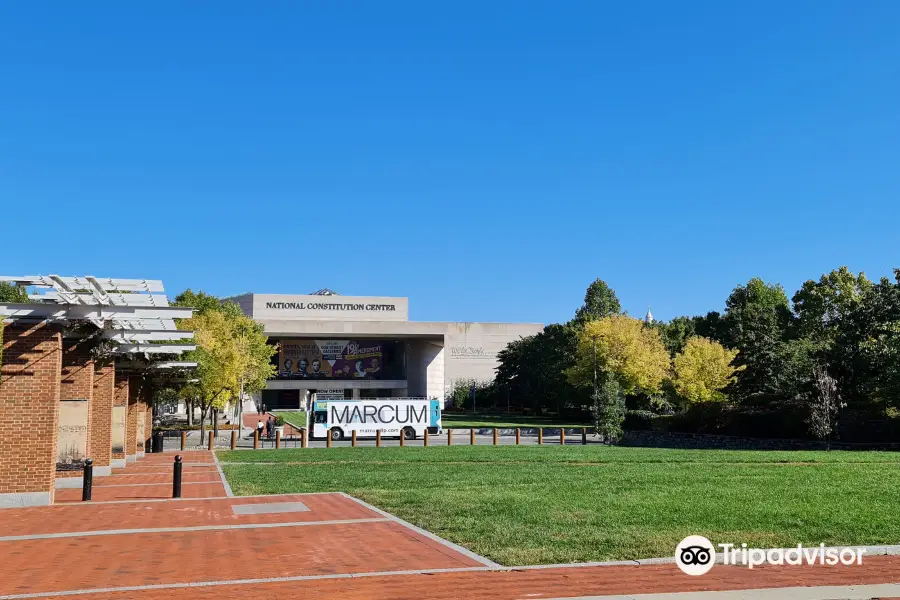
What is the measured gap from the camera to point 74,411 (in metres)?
20.0

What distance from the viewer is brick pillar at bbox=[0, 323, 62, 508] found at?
15648 millimetres

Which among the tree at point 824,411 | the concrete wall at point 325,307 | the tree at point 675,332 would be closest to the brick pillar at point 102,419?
the tree at point 824,411

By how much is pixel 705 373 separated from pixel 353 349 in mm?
60297

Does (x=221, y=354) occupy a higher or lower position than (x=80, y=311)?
higher

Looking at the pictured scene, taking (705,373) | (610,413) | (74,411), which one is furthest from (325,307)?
(74,411)

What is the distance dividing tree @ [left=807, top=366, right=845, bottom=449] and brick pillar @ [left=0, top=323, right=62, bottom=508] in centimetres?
3297

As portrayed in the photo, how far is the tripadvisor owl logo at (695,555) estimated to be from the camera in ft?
29.1

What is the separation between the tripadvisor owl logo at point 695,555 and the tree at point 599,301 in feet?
213

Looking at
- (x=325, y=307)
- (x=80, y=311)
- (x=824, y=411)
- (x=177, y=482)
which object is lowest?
(x=177, y=482)

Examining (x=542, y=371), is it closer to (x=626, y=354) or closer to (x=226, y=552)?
(x=626, y=354)

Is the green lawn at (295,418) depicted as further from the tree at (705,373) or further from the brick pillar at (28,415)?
the brick pillar at (28,415)

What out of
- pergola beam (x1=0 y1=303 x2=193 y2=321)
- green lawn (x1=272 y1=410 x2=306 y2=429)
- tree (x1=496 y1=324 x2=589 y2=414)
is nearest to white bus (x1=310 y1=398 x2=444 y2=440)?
green lawn (x1=272 y1=410 x2=306 y2=429)

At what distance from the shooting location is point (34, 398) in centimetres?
1595

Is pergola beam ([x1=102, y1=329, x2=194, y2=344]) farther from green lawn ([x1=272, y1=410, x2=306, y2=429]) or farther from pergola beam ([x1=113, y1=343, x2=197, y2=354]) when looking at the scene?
green lawn ([x1=272, y1=410, x2=306, y2=429])
